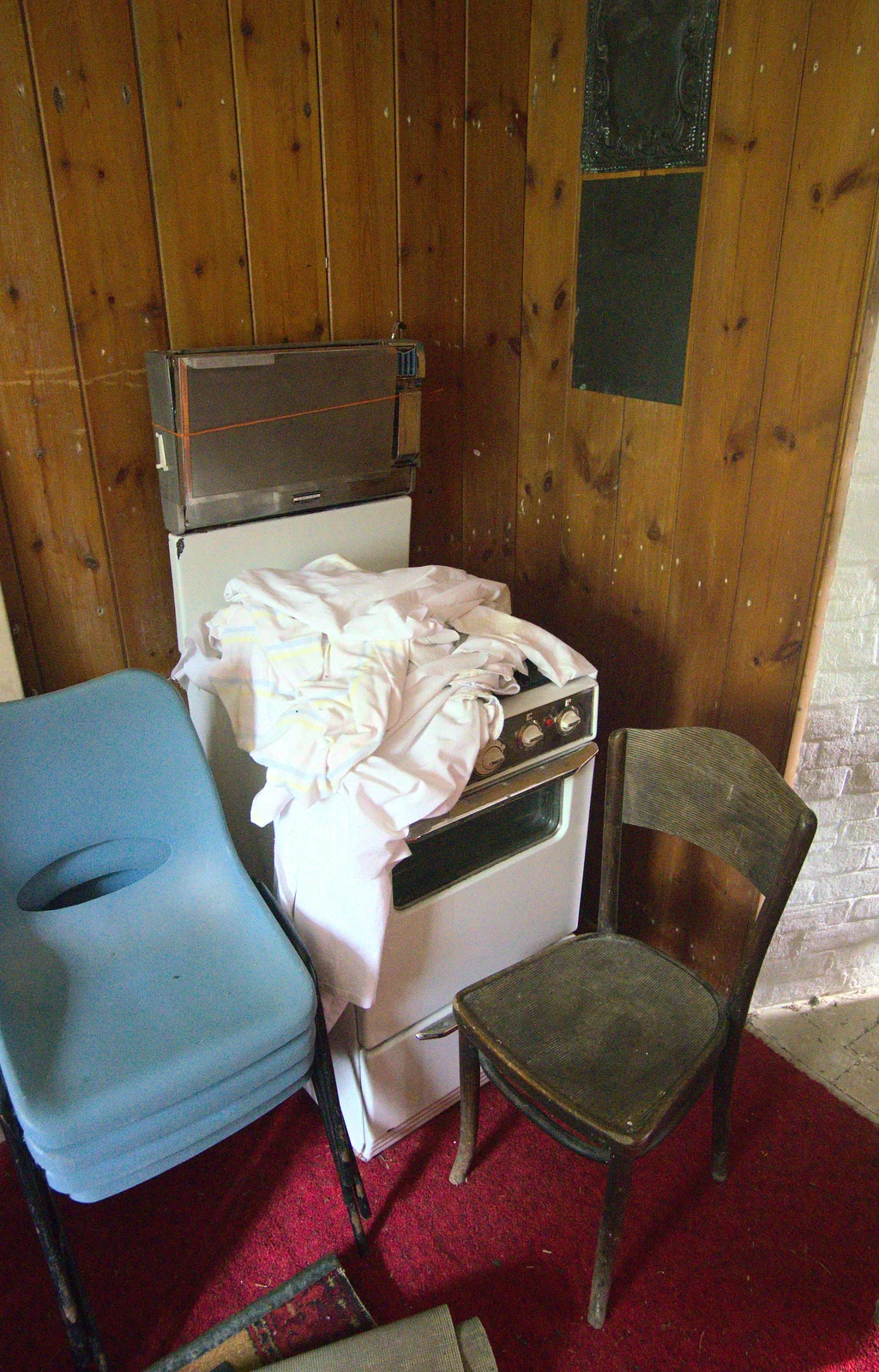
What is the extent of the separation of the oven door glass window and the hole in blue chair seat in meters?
0.40

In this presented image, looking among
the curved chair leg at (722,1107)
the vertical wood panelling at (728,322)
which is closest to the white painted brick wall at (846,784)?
the vertical wood panelling at (728,322)

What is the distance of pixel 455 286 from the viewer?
190cm

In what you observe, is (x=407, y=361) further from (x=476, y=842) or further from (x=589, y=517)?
(x=476, y=842)

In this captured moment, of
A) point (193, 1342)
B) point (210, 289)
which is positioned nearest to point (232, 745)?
point (210, 289)

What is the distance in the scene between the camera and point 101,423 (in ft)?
5.19

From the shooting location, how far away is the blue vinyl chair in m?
1.20

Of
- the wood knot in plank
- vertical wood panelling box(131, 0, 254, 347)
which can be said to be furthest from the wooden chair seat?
vertical wood panelling box(131, 0, 254, 347)

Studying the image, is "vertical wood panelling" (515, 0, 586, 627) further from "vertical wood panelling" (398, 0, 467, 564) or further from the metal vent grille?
the metal vent grille

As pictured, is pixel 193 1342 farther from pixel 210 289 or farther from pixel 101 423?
pixel 210 289

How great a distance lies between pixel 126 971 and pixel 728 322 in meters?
1.37

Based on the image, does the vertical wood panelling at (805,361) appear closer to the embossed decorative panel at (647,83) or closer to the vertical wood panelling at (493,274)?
the embossed decorative panel at (647,83)

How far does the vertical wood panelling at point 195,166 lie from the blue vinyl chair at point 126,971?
25.4 inches

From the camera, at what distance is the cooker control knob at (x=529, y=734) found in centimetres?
148

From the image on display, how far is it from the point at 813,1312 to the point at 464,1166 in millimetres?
552
